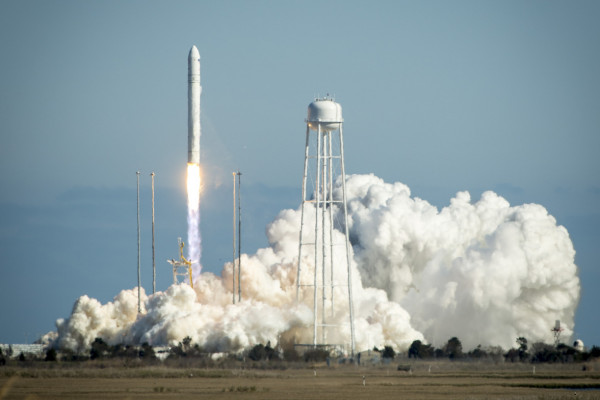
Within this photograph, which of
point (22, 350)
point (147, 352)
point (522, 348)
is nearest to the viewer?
point (147, 352)

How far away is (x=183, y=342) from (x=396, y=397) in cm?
2888

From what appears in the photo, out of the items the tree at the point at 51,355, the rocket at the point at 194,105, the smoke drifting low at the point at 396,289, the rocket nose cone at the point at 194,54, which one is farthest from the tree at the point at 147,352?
the rocket nose cone at the point at 194,54

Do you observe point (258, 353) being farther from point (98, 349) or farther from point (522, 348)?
point (522, 348)

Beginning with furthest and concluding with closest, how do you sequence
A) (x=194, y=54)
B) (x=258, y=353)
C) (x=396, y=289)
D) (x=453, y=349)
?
1. (x=396, y=289)
2. (x=453, y=349)
3. (x=194, y=54)
4. (x=258, y=353)

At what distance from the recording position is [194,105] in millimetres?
110438

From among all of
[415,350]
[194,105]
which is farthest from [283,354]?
[194,105]

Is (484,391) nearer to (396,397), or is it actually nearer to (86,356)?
(396,397)

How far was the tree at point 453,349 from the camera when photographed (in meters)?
115

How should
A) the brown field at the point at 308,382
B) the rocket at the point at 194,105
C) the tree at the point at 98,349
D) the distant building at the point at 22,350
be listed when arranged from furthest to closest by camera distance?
the distant building at the point at 22,350 < the rocket at the point at 194,105 < the tree at the point at 98,349 < the brown field at the point at 308,382

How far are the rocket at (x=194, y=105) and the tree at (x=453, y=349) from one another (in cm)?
2217

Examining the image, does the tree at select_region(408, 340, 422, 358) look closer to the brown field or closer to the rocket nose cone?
the brown field

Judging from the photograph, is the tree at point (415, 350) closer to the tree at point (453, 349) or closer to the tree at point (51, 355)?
the tree at point (453, 349)

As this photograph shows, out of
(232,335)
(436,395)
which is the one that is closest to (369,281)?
(232,335)

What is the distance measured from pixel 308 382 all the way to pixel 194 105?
82.5 ft
